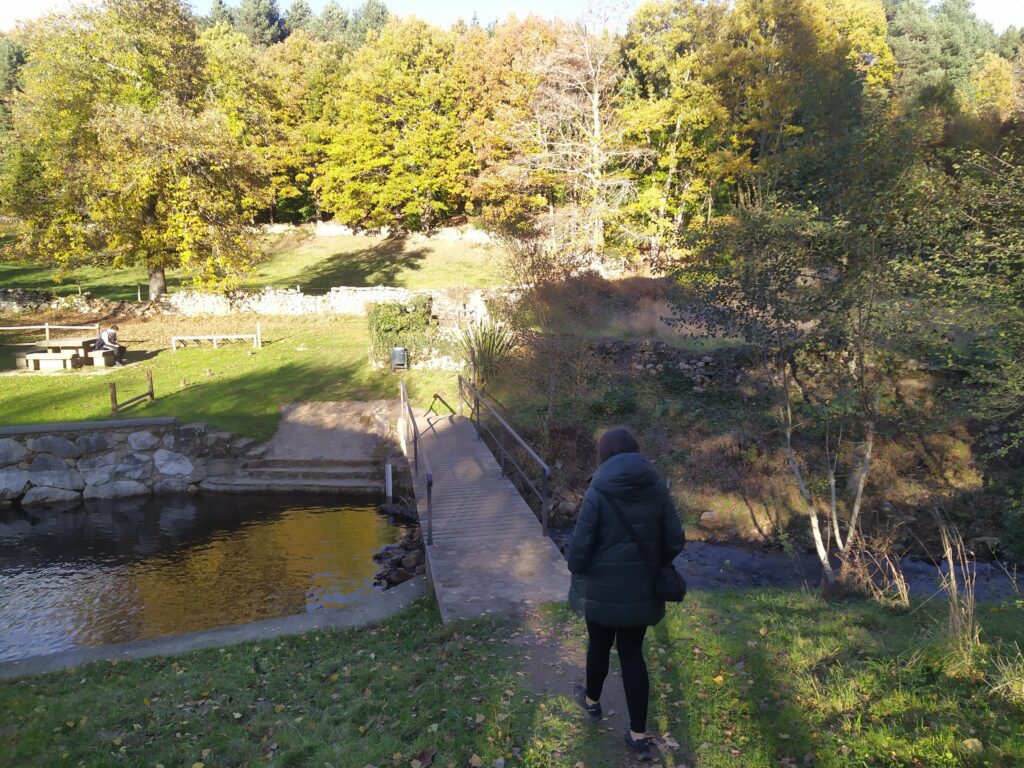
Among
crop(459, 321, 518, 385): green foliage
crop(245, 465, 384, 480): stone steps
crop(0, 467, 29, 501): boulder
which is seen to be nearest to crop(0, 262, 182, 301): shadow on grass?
crop(0, 467, 29, 501): boulder

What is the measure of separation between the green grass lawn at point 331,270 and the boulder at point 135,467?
56.6 feet

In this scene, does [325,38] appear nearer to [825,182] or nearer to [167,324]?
[167,324]

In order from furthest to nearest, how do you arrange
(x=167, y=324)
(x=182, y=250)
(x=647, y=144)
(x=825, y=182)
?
1. (x=647, y=144)
2. (x=167, y=324)
3. (x=182, y=250)
4. (x=825, y=182)

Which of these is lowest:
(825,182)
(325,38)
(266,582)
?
(266,582)

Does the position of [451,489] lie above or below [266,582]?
above

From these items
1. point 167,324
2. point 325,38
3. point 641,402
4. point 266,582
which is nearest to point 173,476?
point 266,582

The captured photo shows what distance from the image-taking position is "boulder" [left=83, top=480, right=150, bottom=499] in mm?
14625

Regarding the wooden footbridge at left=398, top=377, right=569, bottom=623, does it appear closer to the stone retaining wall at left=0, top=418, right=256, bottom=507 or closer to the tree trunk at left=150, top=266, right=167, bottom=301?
the stone retaining wall at left=0, top=418, right=256, bottom=507

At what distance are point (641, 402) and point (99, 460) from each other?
40.8 feet

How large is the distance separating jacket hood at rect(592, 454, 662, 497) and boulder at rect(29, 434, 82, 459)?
14.8 metres

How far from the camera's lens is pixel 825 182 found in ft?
27.8

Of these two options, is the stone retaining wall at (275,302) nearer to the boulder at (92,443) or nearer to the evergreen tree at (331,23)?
the boulder at (92,443)

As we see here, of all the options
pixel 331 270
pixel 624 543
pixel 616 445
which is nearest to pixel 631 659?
pixel 624 543

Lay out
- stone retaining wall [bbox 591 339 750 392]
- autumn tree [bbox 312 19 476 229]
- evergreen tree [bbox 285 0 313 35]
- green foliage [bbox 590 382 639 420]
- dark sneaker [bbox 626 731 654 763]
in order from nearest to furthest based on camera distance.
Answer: dark sneaker [bbox 626 731 654 763], green foliage [bbox 590 382 639 420], stone retaining wall [bbox 591 339 750 392], autumn tree [bbox 312 19 476 229], evergreen tree [bbox 285 0 313 35]
